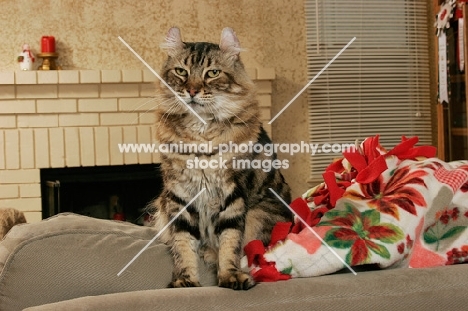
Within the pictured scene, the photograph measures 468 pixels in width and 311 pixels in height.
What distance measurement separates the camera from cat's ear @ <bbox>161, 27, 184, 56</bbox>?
1558 mm

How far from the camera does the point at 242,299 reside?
1.03 metres

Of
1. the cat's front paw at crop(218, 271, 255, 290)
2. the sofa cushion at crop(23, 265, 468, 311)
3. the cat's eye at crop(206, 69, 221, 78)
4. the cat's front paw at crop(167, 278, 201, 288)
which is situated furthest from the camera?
the cat's eye at crop(206, 69, 221, 78)

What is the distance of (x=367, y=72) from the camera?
13.6 feet

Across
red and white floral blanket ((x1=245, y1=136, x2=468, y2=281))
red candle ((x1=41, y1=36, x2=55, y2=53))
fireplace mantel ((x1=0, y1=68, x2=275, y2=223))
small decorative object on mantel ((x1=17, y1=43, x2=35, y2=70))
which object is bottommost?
red and white floral blanket ((x1=245, y1=136, x2=468, y2=281))

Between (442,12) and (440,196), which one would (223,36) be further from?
(442,12)

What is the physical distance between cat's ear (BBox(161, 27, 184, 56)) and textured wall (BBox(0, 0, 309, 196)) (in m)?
2.27

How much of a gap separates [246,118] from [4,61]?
2.59 metres

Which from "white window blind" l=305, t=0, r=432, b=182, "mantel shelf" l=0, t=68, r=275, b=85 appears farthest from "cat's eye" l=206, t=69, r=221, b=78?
"white window blind" l=305, t=0, r=432, b=182

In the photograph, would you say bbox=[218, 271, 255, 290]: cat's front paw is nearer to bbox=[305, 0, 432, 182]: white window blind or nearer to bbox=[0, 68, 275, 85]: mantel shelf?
bbox=[0, 68, 275, 85]: mantel shelf

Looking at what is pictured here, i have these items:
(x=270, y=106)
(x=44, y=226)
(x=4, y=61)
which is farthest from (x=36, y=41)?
(x=44, y=226)

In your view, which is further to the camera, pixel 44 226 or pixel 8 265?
pixel 44 226

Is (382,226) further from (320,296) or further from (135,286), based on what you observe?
(135,286)

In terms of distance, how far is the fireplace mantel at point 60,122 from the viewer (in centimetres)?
359

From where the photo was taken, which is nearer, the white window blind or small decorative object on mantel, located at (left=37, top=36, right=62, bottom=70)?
small decorative object on mantel, located at (left=37, top=36, right=62, bottom=70)
